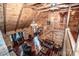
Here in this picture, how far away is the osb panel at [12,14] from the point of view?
2.13 meters

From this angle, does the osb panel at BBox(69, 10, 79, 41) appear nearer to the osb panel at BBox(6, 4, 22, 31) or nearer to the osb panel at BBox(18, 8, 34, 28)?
the osb panel at BBox(18, 8, 34, 28)

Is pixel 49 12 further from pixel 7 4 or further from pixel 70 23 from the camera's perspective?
pixel 7 4

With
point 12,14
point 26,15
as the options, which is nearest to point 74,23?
point 26,15

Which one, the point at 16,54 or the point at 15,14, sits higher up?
the point at 15,14

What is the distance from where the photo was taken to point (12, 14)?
7.04ft

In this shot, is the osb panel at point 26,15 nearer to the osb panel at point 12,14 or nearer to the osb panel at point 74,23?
the osb panel at point 12,14

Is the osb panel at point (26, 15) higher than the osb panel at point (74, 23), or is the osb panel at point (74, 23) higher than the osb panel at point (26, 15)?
the osb panel at point (26, 15)

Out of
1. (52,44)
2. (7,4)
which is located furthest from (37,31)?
(7,4)

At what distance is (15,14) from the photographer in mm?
2145

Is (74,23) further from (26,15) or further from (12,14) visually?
(12,14)

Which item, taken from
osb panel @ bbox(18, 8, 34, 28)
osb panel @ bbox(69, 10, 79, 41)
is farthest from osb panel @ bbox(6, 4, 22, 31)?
osb panel @ bbox(69, 10, 79, 41)

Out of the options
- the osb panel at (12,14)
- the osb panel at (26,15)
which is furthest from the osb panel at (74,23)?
the osb panel at (12,14)

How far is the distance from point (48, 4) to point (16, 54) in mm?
559

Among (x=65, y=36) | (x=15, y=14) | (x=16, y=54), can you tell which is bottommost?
(x=16, y=54)
